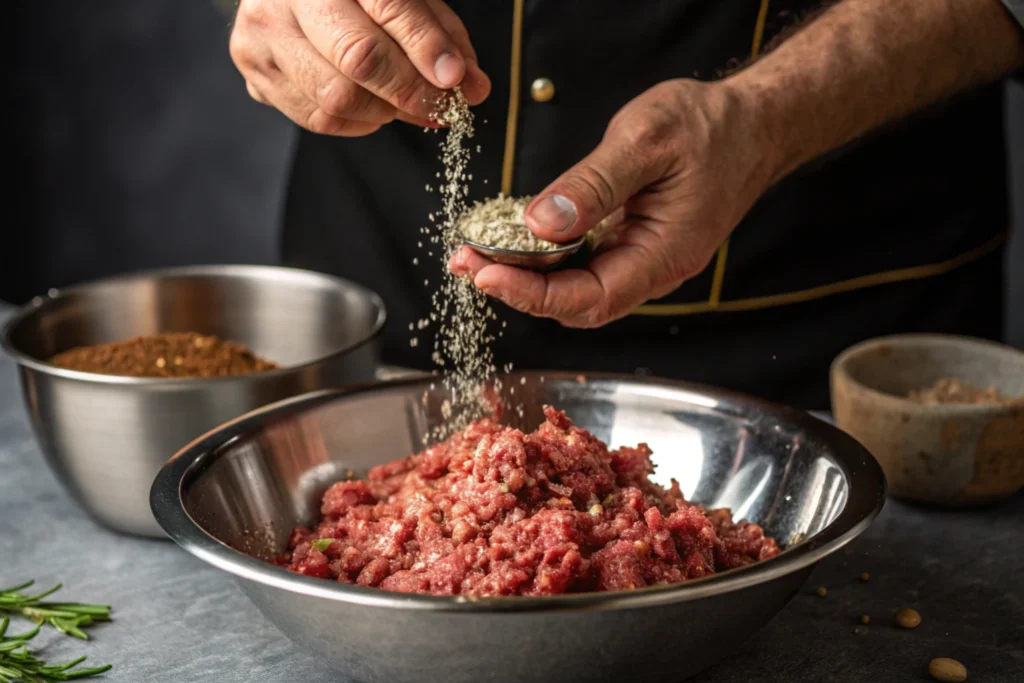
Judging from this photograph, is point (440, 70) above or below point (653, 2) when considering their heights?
below

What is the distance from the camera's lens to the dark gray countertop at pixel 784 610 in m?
1.38

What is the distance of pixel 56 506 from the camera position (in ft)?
6.14

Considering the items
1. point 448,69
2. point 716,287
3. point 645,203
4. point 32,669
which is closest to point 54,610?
point 32,669

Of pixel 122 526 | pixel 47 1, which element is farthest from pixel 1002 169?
pixel 47 1

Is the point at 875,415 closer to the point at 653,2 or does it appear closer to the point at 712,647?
the point at 712,647

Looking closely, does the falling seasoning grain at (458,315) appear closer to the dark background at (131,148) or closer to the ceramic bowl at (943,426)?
the ceramic bowl at (943,426)

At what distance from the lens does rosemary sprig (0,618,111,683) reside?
132 centimetres

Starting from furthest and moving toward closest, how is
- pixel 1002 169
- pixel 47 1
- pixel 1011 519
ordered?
pixel 47 1 → pixel 1002 169 → pixel 1011 519

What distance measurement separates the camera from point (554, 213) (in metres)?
1.48

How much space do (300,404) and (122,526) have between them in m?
0.37

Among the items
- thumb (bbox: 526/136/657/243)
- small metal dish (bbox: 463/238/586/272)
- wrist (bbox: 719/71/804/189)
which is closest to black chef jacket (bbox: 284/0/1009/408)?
wrist (bbox: 719/71/804/189)

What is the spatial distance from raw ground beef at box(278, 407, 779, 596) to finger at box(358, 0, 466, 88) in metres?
0.51

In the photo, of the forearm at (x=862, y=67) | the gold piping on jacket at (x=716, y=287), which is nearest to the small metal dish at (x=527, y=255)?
the forearm at (x=862, y=67)

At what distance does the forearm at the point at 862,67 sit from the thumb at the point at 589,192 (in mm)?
323
